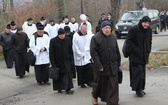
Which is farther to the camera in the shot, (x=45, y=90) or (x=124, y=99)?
(x=45, y=90)

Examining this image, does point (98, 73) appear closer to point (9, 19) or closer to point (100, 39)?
point (100, 39)

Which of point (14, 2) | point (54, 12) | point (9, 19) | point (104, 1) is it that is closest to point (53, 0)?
point (54, 12)

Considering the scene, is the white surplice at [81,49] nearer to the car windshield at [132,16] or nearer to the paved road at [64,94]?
the paved road at [64,94]

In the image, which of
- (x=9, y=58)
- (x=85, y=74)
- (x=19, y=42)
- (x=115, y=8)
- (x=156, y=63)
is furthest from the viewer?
(x=115, y=8)

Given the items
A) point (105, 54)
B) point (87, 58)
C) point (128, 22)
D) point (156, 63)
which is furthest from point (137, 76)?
point (128, 22)

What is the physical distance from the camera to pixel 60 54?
31.7 feet

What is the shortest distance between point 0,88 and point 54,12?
58.5 ft

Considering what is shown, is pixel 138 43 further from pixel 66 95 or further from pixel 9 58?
pixel 9 58

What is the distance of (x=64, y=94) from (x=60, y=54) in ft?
3.57

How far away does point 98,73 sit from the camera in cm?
782

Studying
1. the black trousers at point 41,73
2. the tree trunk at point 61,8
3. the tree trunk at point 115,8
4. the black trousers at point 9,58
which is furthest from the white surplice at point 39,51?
the tree trunk at point 115,8

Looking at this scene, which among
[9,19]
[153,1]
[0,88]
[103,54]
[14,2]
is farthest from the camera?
[153,1]

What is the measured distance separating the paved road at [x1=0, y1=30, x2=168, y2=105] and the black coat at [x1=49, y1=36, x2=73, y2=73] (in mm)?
769

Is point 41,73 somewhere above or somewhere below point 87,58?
below
